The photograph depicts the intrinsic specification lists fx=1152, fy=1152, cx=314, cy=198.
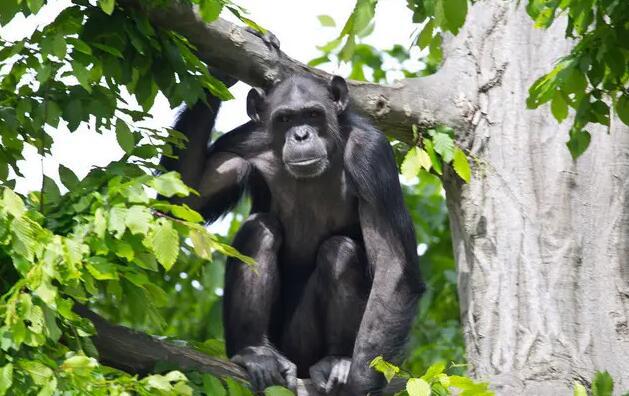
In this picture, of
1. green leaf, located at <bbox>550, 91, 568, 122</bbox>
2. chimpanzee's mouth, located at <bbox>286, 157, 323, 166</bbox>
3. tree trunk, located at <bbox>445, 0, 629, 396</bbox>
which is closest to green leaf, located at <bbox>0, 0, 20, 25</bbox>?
chimpanzee's mouth, located at <bbox>286, 157, 323, 166</bbox>

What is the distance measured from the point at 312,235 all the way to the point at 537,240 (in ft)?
6.05

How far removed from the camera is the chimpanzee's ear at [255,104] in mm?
9457

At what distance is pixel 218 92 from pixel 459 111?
219 cm

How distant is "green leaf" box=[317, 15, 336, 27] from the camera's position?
11.1 m

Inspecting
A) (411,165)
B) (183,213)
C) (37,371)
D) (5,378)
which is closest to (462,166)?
(411,165)

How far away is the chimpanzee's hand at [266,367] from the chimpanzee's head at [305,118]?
144cm

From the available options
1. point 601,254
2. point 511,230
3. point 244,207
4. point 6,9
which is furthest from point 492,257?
point 244,207

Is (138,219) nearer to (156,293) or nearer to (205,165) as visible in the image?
(156,293)

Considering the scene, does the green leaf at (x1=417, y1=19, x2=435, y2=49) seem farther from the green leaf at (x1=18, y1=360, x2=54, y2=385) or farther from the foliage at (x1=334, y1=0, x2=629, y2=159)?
the green leaf at (x1=18, y1=360, x2=54, y2=385)

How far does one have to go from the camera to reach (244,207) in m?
13.5

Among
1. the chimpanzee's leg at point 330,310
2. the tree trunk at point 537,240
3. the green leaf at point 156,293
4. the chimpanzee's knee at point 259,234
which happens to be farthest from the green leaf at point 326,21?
the green leaf at point 156,293

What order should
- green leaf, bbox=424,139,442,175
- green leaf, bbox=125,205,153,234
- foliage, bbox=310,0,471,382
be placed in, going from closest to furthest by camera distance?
green leaf, bbox=125,205,153,234, green leaf, bbox=424,139,442,175, foliage, bbox=310,0,471,382

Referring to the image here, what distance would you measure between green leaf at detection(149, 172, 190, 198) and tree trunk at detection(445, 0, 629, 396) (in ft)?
10.6

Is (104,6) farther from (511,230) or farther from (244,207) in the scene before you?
(244,207)
